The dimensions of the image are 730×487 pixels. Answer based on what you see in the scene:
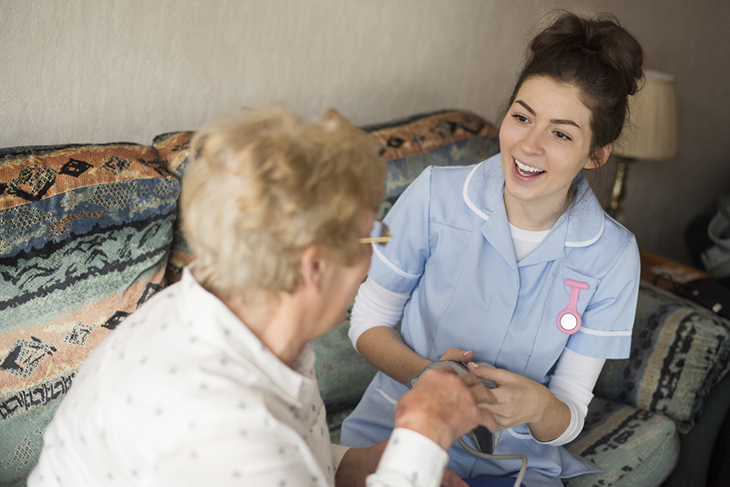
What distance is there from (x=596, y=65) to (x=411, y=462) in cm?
85

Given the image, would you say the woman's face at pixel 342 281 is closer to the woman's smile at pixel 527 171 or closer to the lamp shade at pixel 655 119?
the woman's smile at pixel 527 171

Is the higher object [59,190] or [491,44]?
[491,44]

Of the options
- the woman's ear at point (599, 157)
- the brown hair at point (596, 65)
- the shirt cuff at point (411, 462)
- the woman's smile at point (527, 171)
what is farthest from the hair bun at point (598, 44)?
the shirt cuff at point (411, 462)

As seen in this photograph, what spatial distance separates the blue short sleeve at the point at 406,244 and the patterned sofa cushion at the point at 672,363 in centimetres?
83

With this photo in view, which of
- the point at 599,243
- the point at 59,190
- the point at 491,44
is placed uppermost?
the point at 491,44

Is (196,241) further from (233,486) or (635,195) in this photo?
(635,195)

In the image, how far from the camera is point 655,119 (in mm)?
2297

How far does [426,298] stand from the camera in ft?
3.97

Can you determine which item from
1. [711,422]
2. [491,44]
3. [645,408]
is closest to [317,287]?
[645,408]

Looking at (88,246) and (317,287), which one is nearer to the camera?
(317,287)

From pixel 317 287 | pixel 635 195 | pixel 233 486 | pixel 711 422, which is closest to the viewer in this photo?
pixel 233 486

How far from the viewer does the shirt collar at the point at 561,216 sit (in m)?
1.14

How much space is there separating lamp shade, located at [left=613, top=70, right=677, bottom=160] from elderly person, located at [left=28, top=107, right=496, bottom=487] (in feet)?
6.46

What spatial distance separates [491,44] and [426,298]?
147 cm
